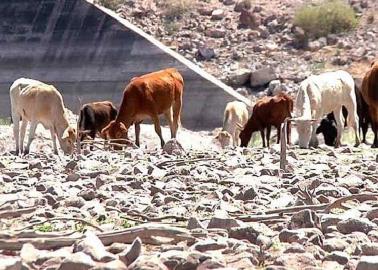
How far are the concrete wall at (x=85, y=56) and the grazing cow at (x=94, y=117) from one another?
43.0 ft

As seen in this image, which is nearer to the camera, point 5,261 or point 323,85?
point 5,261

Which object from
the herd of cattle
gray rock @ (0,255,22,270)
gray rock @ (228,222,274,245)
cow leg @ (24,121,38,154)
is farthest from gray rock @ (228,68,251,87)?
gray rock @ (0,255,22,270)

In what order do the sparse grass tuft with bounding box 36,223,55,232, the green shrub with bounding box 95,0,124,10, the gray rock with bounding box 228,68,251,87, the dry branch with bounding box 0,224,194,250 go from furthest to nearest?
the green shrub with bounding box 95,0,124,10 < the gray rock with bounding box 228,68,251,87 < the sparse grass tuft with bounding box 36,223,55,232 < the dry branch with bounding box 0,224,194,250

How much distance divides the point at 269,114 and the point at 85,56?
1857 cm

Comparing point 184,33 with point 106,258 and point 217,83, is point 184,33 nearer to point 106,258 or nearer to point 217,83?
point 217,83

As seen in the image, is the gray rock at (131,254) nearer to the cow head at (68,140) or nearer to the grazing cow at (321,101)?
the grazing cow at (321,101)

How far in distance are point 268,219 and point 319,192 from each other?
1.60m

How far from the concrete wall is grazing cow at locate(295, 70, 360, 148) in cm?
1617

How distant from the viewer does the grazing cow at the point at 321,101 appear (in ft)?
60.6

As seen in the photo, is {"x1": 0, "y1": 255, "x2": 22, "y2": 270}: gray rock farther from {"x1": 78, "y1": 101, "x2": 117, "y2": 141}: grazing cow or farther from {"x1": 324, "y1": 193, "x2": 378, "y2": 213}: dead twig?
{"x1": 78, "y1": 101, "x2": 117, "y2": 141}: grazing cow

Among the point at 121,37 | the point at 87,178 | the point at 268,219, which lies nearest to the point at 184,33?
the point at 121,37

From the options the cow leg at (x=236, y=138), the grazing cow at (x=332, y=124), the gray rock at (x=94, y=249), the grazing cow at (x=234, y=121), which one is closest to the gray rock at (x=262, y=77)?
the grazing cow at (x=234, y=121)

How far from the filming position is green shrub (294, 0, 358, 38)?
161 ft

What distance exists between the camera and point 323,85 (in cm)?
2006
